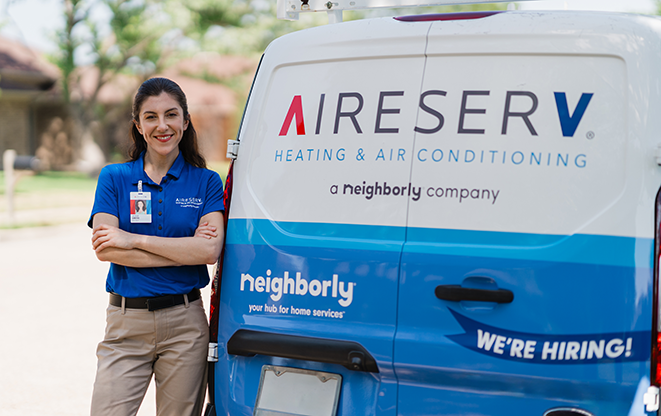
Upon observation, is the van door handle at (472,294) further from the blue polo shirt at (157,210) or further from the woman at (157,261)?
the blue polo shirt at (157,210)

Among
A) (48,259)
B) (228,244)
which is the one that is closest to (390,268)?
(228,244)

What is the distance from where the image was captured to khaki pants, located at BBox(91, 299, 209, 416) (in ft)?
9.23

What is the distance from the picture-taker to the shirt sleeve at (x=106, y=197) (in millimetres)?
2820

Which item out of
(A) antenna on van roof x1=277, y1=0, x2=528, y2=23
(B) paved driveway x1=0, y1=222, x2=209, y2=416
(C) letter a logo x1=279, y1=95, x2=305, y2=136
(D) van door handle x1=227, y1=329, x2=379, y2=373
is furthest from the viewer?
(B) paved driveway x1=0, y1=222, x2=209, y2=416

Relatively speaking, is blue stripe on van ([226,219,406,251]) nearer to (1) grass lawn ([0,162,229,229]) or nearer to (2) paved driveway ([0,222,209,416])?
(2) paved driveway ([0,222,209,416])

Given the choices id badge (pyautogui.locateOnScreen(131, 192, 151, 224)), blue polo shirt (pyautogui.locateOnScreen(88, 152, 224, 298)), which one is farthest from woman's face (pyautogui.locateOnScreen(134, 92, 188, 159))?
id badge (pyautogui.locateOnScreen(131, 192, 151, 224))

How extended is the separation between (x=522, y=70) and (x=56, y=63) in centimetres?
2452

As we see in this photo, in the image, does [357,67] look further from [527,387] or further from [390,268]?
[527,387]

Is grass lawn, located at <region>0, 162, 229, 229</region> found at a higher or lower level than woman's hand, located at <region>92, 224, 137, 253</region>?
lower

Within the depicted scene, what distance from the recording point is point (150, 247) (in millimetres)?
2736

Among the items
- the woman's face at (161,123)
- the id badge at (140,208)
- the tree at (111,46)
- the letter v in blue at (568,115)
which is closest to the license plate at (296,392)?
the id badge at (140,208)

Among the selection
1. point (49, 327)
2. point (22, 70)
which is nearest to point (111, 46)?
point (22, 70)

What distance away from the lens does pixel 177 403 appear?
294cm

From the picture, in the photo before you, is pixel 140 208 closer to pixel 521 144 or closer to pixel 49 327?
pixel 521 144
